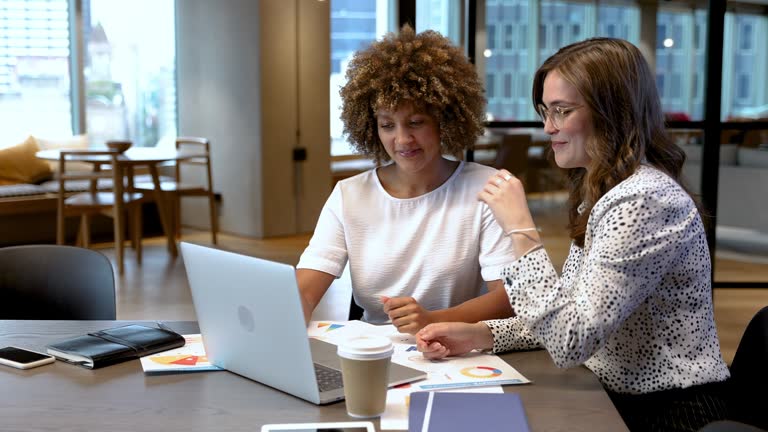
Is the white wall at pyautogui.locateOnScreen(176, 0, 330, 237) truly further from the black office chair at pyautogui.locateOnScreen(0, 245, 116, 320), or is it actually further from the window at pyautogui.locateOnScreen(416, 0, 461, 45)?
the black office chair at pyautogui.locateOnScreen(0, 245, 116, 320)

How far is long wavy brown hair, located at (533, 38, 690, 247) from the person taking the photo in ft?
5.36

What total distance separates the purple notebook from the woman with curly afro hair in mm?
717

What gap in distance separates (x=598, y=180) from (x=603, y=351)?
13.2 inches

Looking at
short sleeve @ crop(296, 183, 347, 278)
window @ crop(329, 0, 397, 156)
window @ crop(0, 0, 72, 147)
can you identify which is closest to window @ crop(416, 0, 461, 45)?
short sleeve @ crop(296, 183, 347, 278)

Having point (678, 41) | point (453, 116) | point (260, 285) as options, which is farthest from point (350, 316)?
point (678, 41)

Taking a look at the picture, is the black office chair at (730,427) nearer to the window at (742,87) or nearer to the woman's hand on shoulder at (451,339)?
the woman's hand on shoulder at (451,339)

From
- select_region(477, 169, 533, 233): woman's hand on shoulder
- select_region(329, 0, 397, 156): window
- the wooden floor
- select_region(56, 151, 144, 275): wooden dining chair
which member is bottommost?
the wooden floor

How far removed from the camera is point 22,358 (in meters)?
1.68

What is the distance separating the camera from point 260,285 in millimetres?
1396

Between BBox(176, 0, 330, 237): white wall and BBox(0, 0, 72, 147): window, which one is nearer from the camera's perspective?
BBox(176, 0, 330, 237): white wall

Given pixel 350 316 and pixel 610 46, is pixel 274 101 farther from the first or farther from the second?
pixel 610 46

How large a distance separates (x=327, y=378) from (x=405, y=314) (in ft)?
1.06

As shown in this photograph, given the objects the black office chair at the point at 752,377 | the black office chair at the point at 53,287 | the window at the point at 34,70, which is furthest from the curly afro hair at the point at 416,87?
the window at the point at 34,70

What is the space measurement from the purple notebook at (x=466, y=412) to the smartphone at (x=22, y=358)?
73cm
